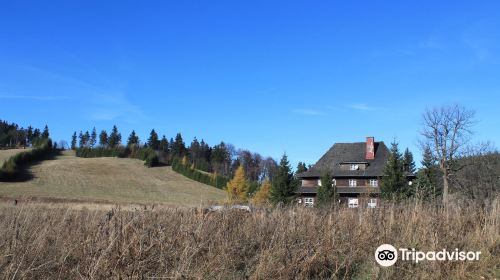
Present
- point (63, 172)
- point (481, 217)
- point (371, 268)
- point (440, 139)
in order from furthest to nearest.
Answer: point (63, 172), point (440, 139), point (481, 217), point (371, 268)

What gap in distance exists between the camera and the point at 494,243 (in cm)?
645

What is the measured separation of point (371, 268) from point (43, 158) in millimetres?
117191

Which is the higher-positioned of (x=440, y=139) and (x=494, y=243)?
(x=440, y=139)

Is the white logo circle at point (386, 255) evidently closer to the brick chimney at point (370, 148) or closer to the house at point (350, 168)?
the house at point (350, 168)

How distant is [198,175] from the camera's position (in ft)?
334

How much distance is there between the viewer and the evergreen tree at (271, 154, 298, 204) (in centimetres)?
5219

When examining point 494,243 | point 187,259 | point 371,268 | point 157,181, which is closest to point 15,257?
point 187,259

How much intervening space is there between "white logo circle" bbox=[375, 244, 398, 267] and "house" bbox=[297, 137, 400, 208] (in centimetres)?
5379

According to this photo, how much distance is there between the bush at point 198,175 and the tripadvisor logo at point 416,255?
9075 cm

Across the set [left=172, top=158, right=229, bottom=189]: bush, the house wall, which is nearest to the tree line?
[left=172, top=158, right=229, bottom=189]: bush

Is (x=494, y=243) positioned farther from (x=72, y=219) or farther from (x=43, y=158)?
(x=43, y=158)

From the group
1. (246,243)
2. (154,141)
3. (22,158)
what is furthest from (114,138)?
(246,243)

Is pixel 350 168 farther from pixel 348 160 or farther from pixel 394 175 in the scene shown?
pixel 394 175

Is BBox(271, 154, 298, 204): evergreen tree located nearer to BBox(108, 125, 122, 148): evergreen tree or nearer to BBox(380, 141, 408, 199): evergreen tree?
BBox(380, 141, 408, 199): evergreen tree
